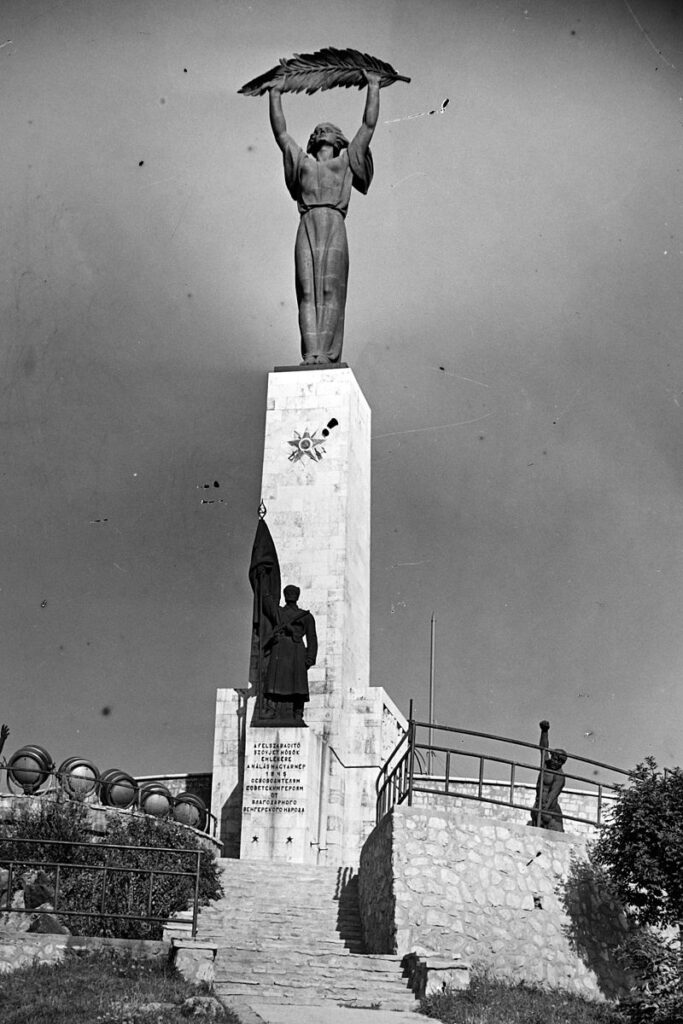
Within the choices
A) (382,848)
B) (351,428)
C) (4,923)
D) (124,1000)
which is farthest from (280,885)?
(351,428)

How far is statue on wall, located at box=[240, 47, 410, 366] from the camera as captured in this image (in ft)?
90.1

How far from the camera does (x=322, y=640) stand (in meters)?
25.1

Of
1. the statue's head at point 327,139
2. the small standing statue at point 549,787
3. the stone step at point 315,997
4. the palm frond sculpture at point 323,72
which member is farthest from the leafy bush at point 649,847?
the palm frond sculpture at point 323,72

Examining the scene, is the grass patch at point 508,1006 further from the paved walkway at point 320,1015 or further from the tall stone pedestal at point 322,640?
the tall stone pedestal at point 322,640

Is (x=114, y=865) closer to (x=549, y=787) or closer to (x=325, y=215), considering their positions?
(x=549, y=787)

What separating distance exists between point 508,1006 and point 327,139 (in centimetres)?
1750

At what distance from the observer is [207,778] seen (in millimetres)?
26172

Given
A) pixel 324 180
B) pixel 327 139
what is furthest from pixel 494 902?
pixel 327 139

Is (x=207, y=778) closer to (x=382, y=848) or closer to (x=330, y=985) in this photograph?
(x=382, y=848)

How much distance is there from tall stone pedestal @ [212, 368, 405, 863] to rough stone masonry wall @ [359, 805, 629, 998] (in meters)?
→ 5.81

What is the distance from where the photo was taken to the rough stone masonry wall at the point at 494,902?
637 inches

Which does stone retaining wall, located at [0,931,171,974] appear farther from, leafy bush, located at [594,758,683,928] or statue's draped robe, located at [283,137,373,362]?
statue's draped robe, located at [283,137,373,362]

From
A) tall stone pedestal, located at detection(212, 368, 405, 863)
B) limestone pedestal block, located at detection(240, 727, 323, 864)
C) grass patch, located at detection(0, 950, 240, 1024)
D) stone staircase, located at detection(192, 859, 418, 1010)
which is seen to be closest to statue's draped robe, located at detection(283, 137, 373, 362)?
tall stone pedestal, located at detection(212, 368, 405, 863)

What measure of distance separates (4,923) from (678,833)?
7062 millimetres
